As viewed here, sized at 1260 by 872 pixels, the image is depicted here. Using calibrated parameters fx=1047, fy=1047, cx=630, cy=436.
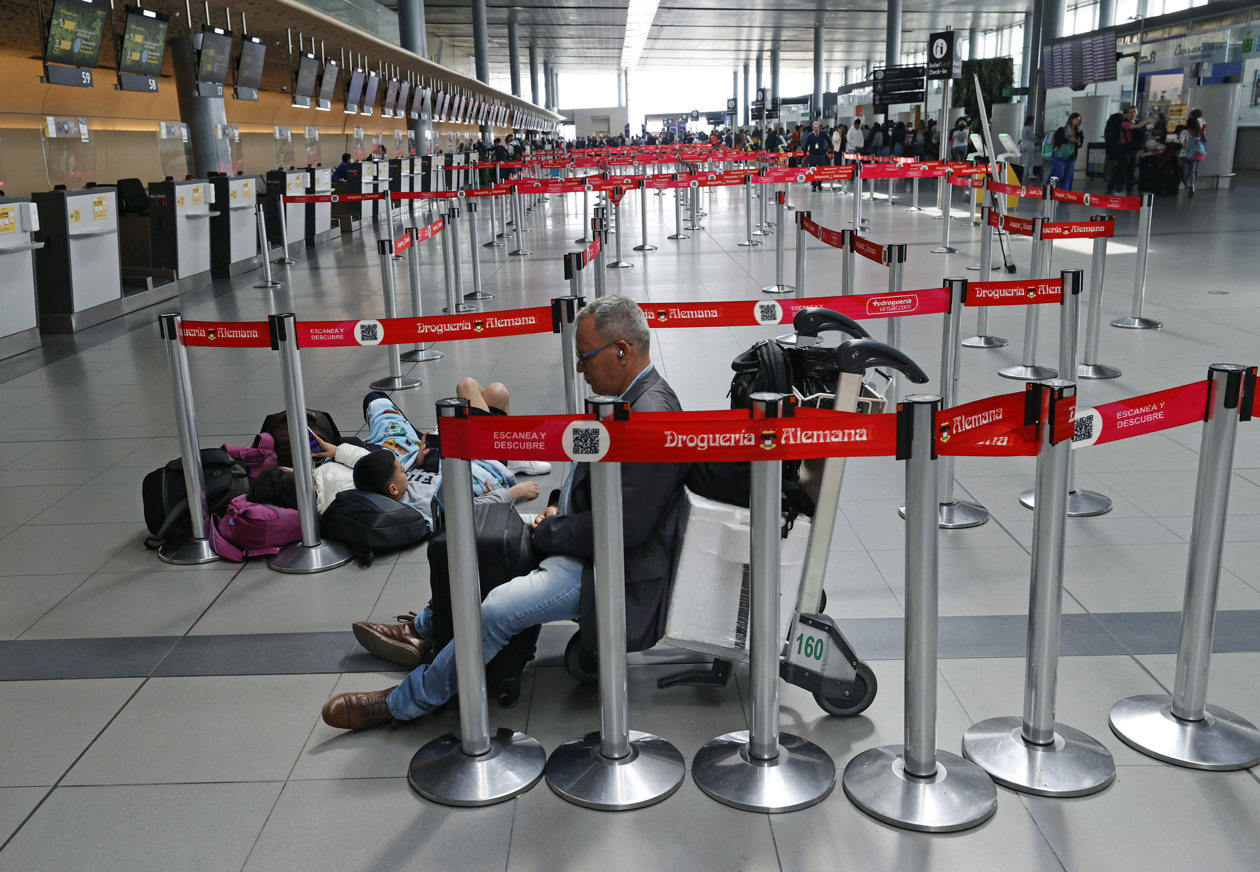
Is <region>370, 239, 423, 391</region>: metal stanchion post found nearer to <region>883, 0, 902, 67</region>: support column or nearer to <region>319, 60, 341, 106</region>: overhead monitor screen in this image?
<region>319, 60, 341, 106</region>: overhead monitor screen

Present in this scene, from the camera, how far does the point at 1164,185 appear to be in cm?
2139

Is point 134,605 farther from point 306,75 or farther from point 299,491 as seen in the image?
point 306,75

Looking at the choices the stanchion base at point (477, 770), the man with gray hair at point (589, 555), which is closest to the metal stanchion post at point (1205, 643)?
the man with gray hair at point (589, 555)

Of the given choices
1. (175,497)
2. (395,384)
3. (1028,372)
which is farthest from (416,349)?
(1028,372)

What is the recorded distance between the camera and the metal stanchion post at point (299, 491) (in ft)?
14.1

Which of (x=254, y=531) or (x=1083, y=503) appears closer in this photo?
(x=254, y=531)

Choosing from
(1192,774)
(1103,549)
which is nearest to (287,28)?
(1103,549)

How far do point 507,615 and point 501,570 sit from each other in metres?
0.20

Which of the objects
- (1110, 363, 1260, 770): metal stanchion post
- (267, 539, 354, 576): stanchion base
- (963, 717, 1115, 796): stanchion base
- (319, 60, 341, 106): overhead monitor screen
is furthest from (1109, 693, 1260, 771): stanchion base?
(319, 60, 341, 106): overhead monitor screen

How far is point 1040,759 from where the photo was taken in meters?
2.81

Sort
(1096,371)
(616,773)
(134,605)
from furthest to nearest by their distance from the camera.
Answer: (1096,371), (134,605), (616,773)

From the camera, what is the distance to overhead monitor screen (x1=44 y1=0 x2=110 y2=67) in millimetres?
11211

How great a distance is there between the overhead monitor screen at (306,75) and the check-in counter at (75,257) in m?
9.54

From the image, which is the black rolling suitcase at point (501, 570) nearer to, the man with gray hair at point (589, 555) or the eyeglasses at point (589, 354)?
the man with gray hair at point (589, 555)
